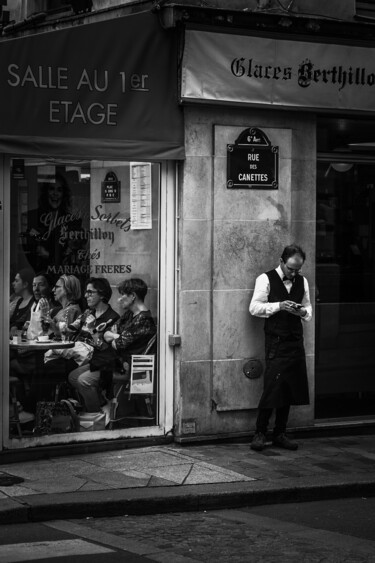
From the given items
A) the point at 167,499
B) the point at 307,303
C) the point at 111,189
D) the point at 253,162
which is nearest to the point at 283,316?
the point at 307,303

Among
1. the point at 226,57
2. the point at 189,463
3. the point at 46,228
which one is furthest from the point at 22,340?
the point at 226,57

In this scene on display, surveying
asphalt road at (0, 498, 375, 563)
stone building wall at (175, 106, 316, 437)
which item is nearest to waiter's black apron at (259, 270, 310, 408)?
stone building wall at (175, 106, 316, 437)

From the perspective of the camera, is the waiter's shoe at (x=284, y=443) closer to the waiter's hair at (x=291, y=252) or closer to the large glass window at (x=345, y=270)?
the large glass window at (x=345, y=270)

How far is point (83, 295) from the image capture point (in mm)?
11180

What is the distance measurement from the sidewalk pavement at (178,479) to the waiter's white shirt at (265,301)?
138cm

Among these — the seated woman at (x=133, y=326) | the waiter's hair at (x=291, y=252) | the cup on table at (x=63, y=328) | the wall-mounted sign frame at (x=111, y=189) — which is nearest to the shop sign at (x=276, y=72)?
the wall-mounted sign frame at (x=111, y=189)

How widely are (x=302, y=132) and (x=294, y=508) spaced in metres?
4.29

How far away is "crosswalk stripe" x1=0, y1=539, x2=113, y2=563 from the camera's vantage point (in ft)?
24.4

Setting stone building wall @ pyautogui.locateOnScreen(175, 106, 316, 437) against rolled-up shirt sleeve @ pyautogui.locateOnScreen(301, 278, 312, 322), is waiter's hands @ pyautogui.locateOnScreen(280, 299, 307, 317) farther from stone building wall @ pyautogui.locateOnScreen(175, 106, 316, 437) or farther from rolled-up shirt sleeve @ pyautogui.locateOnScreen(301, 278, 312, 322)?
stone building wall @ pyautogui.locateOnScreen(175, 106, 316, 437)

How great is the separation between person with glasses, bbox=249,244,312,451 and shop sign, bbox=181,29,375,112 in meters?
1.67

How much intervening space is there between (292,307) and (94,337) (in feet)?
6.47

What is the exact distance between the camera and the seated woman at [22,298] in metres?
10.7

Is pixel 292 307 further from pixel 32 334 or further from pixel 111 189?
pixel 32 334

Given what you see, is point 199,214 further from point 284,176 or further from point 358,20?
point 358,20
